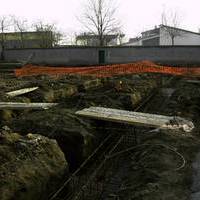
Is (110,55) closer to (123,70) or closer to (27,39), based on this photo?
(123,70)

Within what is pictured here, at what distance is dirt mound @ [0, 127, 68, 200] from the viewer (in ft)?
21.0

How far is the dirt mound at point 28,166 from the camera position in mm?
6395

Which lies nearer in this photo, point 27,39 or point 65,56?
Answer: point 65,56

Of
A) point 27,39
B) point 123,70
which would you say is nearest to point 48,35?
point 27,39

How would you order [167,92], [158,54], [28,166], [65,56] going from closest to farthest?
[28,166]
[167,92]
[158,54]
[65,56]

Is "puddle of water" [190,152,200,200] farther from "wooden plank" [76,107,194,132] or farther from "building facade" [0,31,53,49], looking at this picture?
"building facade" [0,31,53,49]

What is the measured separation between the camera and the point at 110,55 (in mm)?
35562

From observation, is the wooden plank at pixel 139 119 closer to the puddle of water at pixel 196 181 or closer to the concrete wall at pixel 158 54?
the puddle of water at pixel 196 181

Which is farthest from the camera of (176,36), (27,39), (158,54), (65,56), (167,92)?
(27,39)

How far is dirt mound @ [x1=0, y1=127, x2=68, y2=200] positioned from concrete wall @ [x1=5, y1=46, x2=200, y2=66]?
27081 mm

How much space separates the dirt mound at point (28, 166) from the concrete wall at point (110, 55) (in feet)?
88.8

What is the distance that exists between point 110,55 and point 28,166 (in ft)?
95.8

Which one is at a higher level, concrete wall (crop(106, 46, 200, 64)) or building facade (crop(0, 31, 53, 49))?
building facade (crop(0, 31, 53, 49))

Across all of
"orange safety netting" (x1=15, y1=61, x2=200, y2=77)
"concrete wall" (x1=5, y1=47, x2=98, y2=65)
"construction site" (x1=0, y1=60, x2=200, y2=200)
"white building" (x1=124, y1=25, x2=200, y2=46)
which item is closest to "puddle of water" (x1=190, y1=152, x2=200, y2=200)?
"construction site" (x1=0, y1=60, x2=200, y2=200)
